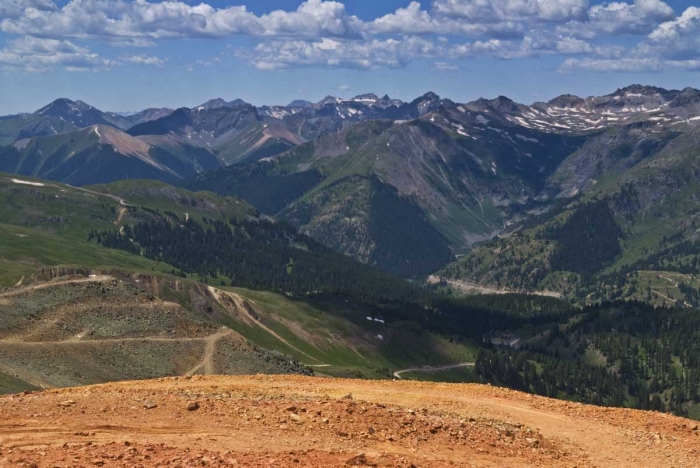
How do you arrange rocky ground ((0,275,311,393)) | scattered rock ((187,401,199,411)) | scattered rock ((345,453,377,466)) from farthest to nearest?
rocky ground ((0,275,311,393)) → scattered rock ((187,401,199,411)) → scattered rock ((345,453,377,466))

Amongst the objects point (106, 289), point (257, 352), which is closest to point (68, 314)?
point (106, 289)

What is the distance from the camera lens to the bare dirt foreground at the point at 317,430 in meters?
36.0

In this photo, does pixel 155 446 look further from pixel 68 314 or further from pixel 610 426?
pixel 68 314

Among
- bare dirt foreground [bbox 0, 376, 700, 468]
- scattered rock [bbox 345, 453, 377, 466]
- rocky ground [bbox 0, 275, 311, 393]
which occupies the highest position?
scattered rock [bbox 345, 453, 377, 466]

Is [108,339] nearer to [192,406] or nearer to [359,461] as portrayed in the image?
[192,406]

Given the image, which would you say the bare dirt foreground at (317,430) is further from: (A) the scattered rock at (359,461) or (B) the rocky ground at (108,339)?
(B) the rocky ground at (108,339)

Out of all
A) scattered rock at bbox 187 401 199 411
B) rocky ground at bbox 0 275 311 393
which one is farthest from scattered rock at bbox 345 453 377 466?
rocky ground at bbox 0 275 311 393

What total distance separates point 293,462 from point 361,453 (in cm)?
344

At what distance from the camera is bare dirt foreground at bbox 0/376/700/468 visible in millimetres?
35969

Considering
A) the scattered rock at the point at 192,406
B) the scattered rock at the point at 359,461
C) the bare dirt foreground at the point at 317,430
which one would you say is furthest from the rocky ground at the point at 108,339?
the scattered rock at the point at 359,461

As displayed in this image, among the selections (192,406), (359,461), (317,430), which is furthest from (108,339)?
(359,461)

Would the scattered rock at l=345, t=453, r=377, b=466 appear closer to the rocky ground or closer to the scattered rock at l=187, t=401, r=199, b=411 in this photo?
the scattered rock at l=187, t=401, r=199, b=411

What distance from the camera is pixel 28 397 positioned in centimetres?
4781

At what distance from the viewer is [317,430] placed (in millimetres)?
40812
